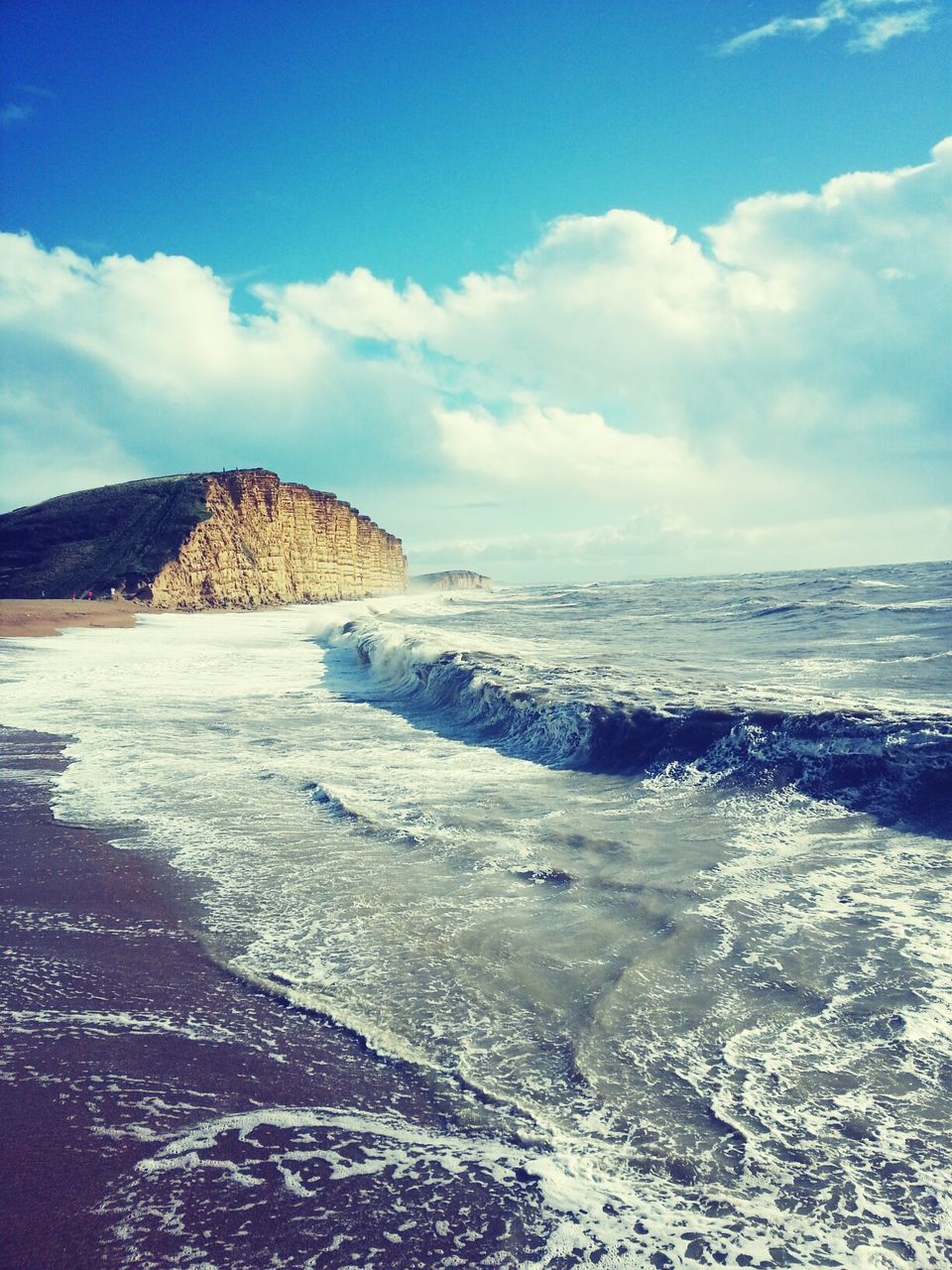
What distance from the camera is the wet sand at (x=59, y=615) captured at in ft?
93.2

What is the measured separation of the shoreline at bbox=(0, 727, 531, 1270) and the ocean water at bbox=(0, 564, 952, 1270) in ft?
0.12

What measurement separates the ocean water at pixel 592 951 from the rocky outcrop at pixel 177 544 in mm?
41557

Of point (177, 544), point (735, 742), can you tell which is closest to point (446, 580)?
point (177, 544)

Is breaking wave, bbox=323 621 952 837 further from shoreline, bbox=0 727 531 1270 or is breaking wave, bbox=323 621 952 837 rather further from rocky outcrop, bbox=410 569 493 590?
rocky outcrop, bbox=410 569 493 590

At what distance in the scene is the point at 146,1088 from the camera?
9.71ft

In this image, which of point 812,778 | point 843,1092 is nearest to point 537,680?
point 812,778

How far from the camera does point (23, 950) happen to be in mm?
4125

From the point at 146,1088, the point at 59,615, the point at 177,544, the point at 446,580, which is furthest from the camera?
the point at 446,580

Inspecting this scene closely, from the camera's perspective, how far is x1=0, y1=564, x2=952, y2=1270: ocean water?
2426 millimetres

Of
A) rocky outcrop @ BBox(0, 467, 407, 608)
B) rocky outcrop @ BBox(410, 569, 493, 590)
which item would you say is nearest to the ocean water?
rocky outcrop @ BBox(0, 467, 407, 608)

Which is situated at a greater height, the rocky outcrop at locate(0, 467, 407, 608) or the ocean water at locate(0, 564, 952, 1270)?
the rocky outcrop at locate(0, 467, 407, 608)

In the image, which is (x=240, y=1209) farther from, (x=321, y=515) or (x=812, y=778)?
(x=321, y=515)

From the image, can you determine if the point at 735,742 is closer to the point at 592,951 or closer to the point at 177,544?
→ the point at 592,951

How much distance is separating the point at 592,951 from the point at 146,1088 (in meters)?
2.35
